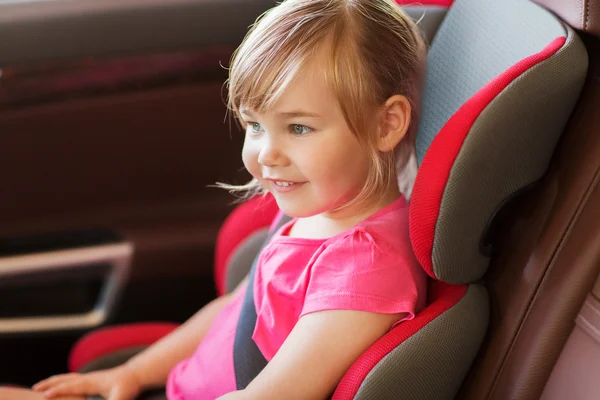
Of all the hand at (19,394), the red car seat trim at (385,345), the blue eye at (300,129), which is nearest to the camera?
the red car seat trim at (385,345)

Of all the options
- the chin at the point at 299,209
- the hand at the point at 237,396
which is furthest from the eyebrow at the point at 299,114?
the hand at the point at 237,396

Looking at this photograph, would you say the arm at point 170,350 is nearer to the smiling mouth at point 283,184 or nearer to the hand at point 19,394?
the hand at point 19,394

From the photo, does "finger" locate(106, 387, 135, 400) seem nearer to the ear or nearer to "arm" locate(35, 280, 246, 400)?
"arm" locate(35, 280, 246, 400)

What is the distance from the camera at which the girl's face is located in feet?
3.06

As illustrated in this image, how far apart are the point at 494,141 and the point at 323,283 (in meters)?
0.27

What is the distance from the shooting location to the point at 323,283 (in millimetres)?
936

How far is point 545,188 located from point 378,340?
29 centimetres

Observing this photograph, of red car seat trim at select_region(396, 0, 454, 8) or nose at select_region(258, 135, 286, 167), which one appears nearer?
nose at select_region(258, 135, 286, 167)

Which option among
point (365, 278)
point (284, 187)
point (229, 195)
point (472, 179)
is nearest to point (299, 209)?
point (284, 187)

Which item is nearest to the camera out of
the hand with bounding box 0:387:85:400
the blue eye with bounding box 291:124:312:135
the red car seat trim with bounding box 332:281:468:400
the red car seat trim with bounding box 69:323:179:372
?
the red car seat trim with bounding box 332:281:468:400

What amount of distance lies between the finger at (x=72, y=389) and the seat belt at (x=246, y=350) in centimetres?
29

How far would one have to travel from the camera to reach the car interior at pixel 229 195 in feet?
2.86

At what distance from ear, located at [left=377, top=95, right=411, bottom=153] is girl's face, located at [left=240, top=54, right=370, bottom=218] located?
0.12 feet

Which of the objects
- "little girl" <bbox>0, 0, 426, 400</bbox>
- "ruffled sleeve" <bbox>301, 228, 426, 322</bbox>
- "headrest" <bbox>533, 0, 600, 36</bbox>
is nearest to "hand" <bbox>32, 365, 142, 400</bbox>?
"little girl" <bbox>0, 0, 426, 400</bbox>
